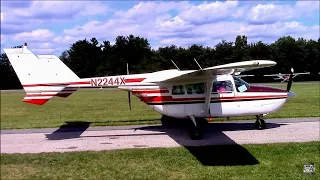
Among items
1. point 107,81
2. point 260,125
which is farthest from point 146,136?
point 260,125

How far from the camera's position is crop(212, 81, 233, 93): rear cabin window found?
13.1 m

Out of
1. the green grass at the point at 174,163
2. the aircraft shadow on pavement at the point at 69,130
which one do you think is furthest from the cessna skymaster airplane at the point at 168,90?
the green grass at the point at 174,163

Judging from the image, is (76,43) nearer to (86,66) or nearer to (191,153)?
(86,66)

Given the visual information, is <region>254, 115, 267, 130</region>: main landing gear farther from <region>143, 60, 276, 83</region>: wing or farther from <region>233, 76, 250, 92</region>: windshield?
<region>143, 60, 276, 83</region>: wing

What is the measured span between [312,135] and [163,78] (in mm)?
5353

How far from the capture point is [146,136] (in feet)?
42.8

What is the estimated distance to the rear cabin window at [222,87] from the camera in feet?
43.0

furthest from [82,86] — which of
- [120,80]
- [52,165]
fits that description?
[52,165]

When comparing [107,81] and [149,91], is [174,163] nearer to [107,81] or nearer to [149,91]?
[149,91]

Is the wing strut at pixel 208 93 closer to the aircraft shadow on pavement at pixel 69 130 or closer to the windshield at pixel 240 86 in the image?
the windshield at pixel 240 86

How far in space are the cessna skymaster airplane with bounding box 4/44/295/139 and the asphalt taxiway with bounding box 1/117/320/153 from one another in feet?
2.84

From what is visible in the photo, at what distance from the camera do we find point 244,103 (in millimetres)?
13188

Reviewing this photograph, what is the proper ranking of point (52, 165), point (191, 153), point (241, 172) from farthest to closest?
point (191, 153) → point (52, 165) → point (241, 172)

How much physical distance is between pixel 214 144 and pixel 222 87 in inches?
104
